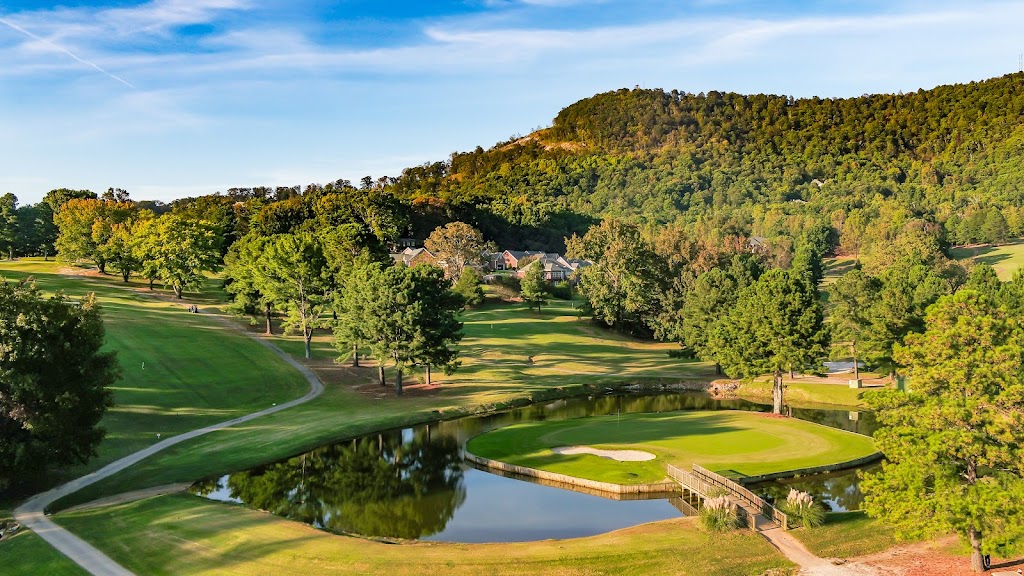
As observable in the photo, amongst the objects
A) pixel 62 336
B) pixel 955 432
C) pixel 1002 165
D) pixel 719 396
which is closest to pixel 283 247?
pixel 62 336

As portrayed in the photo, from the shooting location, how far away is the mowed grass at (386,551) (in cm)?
2694

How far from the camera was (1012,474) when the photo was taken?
78.0 ft

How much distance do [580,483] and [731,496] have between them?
856cm

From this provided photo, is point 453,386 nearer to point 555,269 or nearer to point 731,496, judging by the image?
point 731,496

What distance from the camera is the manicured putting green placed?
4050 centimetres

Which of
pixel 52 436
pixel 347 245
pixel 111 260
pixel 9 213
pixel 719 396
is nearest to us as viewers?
pixel 52 436

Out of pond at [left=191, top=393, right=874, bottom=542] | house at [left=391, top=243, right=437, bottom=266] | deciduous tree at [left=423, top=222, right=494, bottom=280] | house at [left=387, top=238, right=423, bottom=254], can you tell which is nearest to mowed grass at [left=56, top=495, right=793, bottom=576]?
pond at [left=191, top=393, right=874, bottom=542]

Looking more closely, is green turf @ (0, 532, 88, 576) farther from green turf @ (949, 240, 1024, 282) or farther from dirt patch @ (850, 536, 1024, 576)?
green turf @ (949, 240, 1024, 282)

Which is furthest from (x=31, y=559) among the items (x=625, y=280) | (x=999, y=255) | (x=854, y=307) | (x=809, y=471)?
(x=999, y=255)

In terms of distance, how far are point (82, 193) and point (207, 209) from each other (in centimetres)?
3608

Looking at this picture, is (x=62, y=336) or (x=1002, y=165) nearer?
(x=62, y=336)

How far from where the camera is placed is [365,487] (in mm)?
39750

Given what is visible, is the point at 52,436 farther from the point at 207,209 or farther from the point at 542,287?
the point at 207,209

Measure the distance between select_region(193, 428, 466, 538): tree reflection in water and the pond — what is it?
0.05 metres
